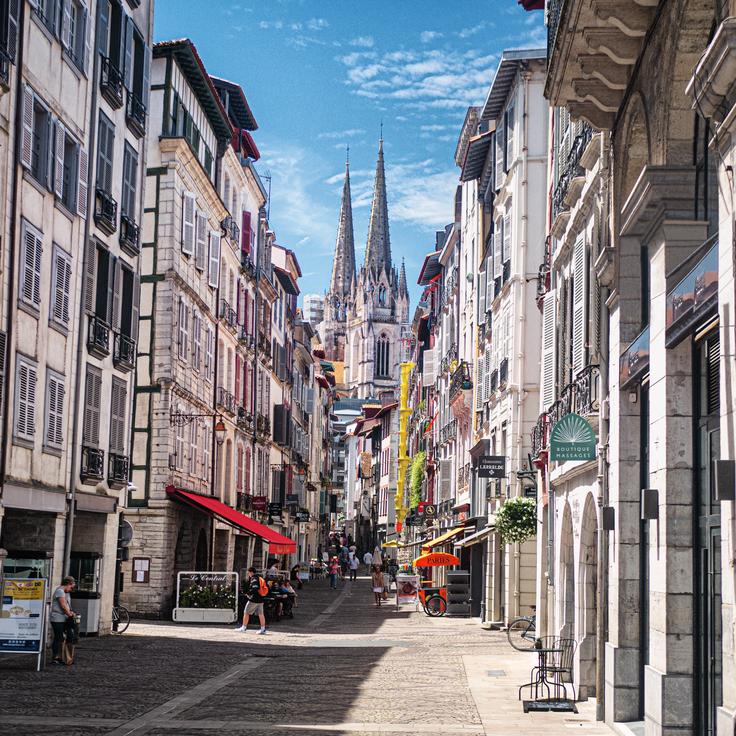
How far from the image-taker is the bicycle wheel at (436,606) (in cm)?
4044

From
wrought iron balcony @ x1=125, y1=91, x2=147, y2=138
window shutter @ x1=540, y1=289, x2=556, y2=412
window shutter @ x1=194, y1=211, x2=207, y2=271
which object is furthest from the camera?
window shutter @ x1=194, y1=211, x2=207, y2=271

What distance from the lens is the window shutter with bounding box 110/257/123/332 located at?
27875 millimetres

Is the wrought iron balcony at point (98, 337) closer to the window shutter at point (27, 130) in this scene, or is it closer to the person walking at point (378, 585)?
the window shutter at point (27, 130)

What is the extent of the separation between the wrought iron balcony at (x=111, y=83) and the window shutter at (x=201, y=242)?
9.88 metres

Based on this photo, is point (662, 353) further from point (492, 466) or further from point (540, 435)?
point (492, 466)

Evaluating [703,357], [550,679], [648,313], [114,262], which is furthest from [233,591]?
[703,357]

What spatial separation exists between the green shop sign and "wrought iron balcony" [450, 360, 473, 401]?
26426 millimetres

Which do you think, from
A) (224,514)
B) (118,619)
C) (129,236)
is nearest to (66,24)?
(129,236)

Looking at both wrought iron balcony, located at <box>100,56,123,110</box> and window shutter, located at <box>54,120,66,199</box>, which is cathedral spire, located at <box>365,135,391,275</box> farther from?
window shutter, located at <box>54,120,66,199</box>

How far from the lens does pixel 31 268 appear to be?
73.6 ft

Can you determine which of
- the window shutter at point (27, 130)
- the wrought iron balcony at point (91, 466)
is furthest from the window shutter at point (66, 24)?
the wrought iron balcony at point (91, 466)

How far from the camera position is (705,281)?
10.2m

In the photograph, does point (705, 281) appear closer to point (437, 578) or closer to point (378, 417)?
point (437, 578)

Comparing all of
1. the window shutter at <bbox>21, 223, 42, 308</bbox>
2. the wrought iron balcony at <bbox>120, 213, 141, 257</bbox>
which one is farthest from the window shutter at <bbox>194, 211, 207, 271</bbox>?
the window shutter at <bbox>21, 223, 42, 308</bbox>
